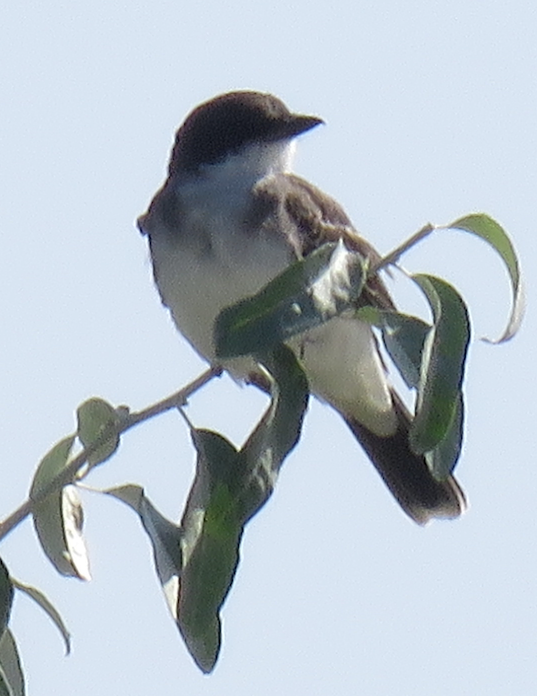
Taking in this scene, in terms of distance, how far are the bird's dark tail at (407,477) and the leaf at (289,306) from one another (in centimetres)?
305

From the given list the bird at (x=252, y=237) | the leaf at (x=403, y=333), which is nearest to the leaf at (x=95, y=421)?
the leaf at (x=403, y=333)

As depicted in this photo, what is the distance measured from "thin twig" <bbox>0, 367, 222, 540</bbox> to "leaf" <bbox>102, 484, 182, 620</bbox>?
9.1 inches

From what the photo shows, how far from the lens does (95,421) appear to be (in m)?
3.30

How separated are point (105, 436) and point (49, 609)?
0.55 m

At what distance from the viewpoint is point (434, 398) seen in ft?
9.52

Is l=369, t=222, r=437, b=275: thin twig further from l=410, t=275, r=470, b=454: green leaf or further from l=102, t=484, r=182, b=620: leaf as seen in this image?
l=102, t=484, r=182, b=620: leaf

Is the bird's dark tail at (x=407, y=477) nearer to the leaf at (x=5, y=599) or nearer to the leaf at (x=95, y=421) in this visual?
the leaf at (x=95, y=421)

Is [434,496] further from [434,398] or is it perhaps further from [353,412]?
[434,398]

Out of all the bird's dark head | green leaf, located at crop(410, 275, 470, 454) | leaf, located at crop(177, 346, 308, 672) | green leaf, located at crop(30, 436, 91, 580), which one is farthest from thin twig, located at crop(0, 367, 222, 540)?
the bird's dark head

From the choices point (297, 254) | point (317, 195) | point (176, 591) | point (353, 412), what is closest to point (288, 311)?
point (176, 591)

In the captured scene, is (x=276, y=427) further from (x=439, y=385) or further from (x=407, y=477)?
(x=407, y=477)

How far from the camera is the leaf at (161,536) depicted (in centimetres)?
332

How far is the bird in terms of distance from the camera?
4.76 metres

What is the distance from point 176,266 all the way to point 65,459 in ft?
A: 4.95
